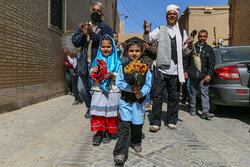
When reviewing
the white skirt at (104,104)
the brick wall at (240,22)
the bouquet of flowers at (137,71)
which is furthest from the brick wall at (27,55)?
the brick wall at (240,22)

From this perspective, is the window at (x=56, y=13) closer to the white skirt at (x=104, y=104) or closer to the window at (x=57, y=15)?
the window at (x=57, y=15)

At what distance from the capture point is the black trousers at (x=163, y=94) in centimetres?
354

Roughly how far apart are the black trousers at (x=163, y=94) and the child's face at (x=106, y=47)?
1155mm

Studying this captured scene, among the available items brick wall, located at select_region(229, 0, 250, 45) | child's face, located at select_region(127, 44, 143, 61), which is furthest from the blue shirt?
brick wall, located at select_region(229, 0, 250, 45)

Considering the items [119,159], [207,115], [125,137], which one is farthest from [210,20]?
[119,159]

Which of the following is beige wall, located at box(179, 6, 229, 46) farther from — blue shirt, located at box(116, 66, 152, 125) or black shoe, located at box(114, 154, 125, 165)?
black shoe, located at box(114, 154, 125, 165)

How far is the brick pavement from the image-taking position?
224 centimetres

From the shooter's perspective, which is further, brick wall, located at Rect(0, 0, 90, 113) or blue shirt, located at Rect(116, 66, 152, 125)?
brick wall, located at Rect(0, 0, 90, 113)

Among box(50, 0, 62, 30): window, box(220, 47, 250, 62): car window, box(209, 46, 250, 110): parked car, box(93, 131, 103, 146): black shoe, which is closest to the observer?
box(93, 131, 103, 146): black shoe

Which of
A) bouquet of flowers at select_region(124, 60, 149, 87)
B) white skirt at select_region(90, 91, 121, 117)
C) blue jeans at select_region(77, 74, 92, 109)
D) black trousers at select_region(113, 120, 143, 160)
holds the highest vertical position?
bouquet of flowers at select_region(124, 60, 149, 87)

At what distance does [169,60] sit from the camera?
3.46 metres

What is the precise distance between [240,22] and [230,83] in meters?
10.9

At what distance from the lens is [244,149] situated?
2666 mm

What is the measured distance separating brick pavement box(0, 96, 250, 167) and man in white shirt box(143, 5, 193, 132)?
1.21 ft
